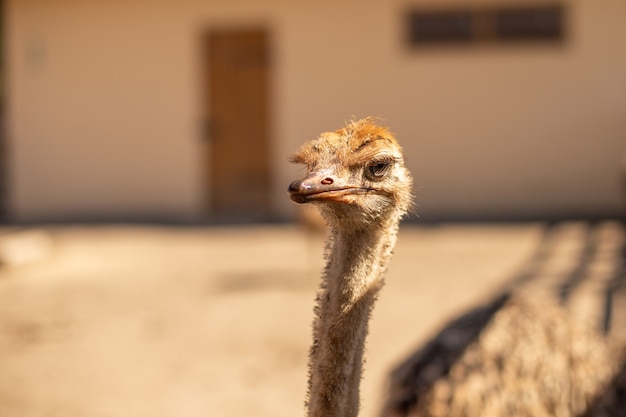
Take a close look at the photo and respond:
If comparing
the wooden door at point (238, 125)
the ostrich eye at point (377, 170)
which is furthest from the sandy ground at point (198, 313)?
the ostrich eye at point (377, 170)

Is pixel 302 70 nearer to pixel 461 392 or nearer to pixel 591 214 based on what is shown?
pixel 591 214

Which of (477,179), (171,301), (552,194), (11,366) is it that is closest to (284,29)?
(477,179)

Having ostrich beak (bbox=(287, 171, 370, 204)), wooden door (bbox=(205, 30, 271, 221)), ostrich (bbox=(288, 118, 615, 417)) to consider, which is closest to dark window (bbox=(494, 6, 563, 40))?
wooden door (bbox=(205, 30, 271, 221))

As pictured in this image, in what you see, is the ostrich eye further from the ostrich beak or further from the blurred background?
the blurred background

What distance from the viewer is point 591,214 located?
1166cm

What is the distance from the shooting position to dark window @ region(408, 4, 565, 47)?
38.2 feet

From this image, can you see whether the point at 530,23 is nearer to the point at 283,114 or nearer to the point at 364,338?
the point at 283,114

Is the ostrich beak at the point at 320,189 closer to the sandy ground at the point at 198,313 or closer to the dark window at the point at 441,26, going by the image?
the sandy ground at the point at 198,313

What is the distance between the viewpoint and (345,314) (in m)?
2.31

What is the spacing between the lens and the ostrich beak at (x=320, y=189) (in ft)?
6.82

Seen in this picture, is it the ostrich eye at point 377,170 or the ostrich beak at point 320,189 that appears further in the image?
the ostrich eye at point 377,170

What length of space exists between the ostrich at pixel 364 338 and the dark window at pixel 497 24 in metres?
8.81

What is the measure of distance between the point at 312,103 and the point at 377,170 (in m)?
9.71

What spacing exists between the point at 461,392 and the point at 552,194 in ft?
30.1
